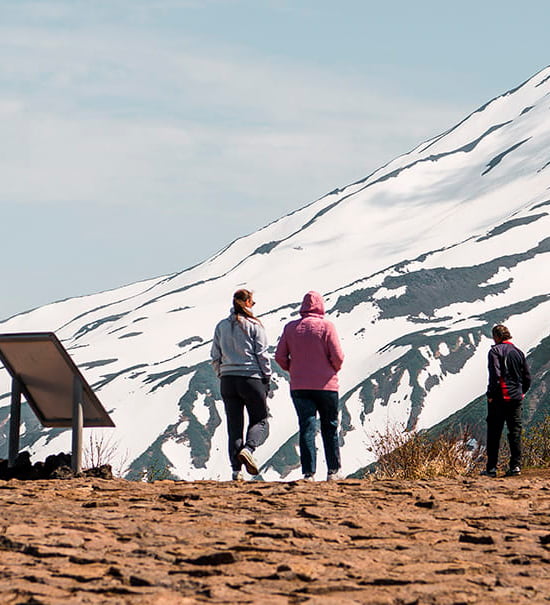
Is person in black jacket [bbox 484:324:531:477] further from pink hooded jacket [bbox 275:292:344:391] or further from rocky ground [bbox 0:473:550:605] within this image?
rocky ground [bbox 0:473:550:605]

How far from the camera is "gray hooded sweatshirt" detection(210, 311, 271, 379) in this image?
1088 centimetres

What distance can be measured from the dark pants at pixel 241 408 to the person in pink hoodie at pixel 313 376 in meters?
0.33

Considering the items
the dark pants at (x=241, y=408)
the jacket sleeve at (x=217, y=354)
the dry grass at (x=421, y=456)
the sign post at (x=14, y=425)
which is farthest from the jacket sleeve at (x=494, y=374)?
the sign post at (x=14, y=425)

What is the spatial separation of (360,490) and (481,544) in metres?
2.58

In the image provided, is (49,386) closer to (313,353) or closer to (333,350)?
(313,353)

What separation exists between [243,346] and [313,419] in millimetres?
958

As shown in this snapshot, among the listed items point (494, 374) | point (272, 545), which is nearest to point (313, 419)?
point (494, 374)

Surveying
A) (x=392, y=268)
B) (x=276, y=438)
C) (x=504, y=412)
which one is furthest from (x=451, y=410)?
(x=504, y=412)

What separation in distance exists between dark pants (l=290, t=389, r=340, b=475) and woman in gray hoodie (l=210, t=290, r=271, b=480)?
36 centimetres

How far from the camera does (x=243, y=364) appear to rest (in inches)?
429

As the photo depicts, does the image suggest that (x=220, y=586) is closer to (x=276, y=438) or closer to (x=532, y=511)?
(x=532, y=511)

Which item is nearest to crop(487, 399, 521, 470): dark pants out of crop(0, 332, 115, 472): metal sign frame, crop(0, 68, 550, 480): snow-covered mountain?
crop(0, 332, 115, 472): metal sign frame

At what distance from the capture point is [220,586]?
5.37 meters

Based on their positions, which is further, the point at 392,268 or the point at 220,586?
the point at 392,268
